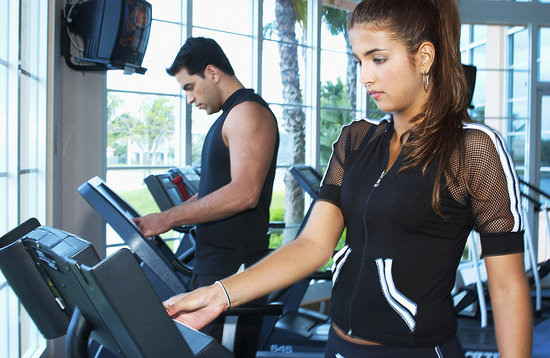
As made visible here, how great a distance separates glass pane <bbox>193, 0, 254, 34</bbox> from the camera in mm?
4305

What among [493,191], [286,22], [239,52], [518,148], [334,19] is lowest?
[493,191]

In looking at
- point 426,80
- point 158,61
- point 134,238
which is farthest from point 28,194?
point 426,80

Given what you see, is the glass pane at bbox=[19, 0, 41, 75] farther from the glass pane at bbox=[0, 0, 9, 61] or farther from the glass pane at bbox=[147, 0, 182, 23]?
the glass pane at bbox=[147, 0, 182, 23]

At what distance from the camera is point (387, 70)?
1095mm

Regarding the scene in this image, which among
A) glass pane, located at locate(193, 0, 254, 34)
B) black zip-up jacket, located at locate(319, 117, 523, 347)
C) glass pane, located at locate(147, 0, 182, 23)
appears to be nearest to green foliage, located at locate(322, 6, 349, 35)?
glass pane, located at locate(193, 0, 254, 34)

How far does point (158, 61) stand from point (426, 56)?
3.13 metres

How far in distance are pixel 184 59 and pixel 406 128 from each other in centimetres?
135

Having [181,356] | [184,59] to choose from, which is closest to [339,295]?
[181,356]

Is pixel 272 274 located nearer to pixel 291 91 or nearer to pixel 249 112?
pixel 249 112

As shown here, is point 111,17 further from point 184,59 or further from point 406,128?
point 406,128

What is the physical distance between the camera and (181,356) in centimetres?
80

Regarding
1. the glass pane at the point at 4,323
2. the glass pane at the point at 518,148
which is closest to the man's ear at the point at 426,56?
the glass pane at the point at 4,323

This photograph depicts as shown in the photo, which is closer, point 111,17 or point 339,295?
point 339,295

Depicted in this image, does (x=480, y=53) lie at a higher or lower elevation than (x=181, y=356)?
higher
